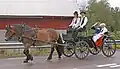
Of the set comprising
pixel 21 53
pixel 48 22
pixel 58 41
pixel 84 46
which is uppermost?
pixel 48 22

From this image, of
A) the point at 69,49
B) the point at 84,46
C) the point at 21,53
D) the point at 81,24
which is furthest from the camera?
the point at 21,53

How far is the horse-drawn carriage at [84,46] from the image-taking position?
13.9 metres

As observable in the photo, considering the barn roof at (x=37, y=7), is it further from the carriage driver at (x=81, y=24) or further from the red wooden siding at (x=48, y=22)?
the carriage driver at (x=81, y=24)

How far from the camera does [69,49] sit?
47.6 feet

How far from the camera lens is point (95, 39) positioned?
1478 cm

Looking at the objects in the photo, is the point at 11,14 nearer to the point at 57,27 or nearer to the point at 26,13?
the point at 26,13

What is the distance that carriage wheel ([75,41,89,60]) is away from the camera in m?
13.8

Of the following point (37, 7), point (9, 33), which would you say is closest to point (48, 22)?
point (37, 7)

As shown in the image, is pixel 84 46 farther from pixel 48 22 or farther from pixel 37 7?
pixel 37 7

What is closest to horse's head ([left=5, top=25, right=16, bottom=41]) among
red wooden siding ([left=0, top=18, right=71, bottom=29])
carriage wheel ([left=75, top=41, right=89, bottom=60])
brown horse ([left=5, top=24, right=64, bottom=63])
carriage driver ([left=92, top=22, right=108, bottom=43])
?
brown horse ([left=5, top=24, right=64, bottom=63])

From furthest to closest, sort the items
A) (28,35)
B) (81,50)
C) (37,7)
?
(37,7) → (81,50) → (28,35)

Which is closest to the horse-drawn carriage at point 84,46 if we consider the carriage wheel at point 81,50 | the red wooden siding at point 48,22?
the carriage wheel at point 81,50

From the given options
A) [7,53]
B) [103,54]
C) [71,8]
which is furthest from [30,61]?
[71,8]

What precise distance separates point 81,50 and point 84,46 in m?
0.30
